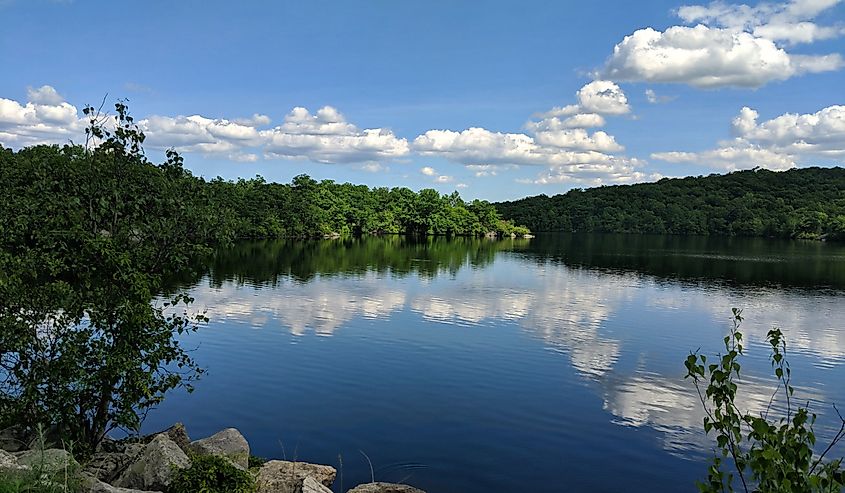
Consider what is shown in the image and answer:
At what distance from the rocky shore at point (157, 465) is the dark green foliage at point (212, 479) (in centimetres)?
23

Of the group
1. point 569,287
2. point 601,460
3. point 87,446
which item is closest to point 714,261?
point 569,287

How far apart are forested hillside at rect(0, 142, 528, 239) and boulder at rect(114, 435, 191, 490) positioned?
4.04 meters

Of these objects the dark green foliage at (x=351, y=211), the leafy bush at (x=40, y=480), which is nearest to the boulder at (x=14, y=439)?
the leafy bush at (x=40, y=480)

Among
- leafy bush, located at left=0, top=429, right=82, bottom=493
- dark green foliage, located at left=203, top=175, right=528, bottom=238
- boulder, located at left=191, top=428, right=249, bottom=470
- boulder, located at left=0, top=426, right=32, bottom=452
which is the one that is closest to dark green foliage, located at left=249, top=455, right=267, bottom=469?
boulder, located at left=191, top=428, right=249, bottom=470

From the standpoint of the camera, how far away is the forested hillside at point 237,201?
1148cm

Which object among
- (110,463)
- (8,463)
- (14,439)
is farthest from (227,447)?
(8,463)

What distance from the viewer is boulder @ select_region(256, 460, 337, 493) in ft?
34.8

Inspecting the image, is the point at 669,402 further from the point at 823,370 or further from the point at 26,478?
the point at 26,478

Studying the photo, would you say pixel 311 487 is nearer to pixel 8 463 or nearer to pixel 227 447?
pixel 227 447

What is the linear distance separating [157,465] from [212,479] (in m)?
1.08

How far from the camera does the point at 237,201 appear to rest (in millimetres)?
92812

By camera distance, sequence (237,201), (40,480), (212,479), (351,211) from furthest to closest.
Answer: (351,211) → (237,201) → (212,479) → (40,480)

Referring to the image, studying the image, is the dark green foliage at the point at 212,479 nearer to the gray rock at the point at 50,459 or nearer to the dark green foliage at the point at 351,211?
the gray rock at the point at 50,459

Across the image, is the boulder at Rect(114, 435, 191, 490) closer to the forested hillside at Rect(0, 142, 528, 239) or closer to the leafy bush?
the leafy bush
